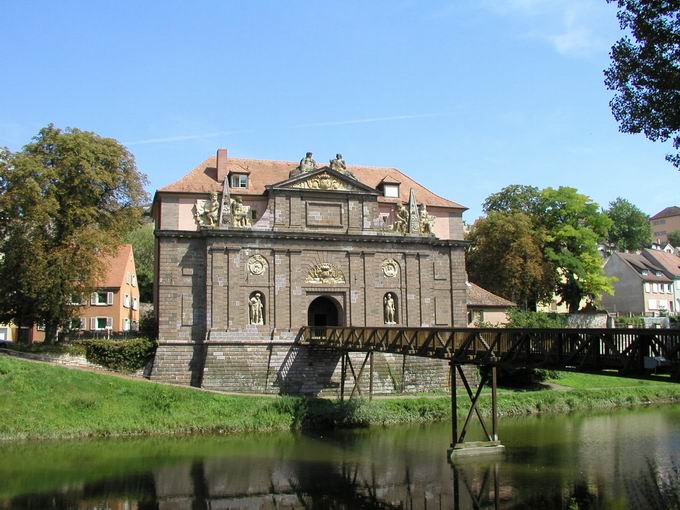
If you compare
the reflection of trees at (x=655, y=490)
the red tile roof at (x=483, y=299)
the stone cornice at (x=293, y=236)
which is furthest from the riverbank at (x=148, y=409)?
the red tile roof at (x=483, y=299)

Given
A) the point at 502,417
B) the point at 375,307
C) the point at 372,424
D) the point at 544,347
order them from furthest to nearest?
1. the point at 375,307
2. the point at 502,417
3. the point at 372,424
4. the point at 544,347

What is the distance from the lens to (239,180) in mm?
37438

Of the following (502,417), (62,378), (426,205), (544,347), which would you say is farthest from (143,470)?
(426,205)

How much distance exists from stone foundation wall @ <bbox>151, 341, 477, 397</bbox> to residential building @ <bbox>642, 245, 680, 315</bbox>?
41.1 meters

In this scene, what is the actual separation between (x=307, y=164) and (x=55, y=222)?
13.0 metres

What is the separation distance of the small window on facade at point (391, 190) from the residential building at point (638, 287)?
3245cm

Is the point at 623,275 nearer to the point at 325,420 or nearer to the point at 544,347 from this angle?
the point at 325,420

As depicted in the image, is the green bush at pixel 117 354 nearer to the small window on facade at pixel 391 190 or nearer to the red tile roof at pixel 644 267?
the small window on facade at pixel 391 190

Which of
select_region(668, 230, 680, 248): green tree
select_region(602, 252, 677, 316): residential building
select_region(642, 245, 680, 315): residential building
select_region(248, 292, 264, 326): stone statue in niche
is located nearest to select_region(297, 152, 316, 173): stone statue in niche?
select_region(248, 292, 264, 326): stone statue in niche

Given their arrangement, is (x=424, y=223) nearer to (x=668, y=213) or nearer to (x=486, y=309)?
(x=486, y=309)

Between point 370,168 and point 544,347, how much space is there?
25.8m

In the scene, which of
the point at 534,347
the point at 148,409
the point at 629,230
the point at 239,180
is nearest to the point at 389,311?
the point at 239,180

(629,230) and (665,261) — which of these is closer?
(665,261)

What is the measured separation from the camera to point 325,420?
29.9 meters
